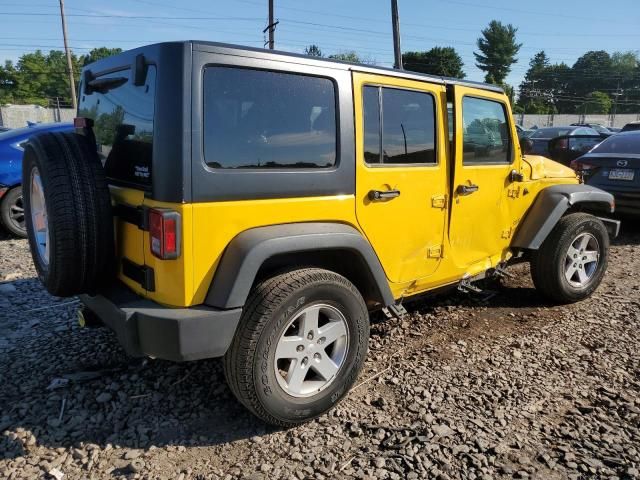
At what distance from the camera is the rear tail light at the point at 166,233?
7.47 feet

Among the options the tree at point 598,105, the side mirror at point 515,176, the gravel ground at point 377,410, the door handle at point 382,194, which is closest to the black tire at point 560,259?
the gravel ground at point 377,410

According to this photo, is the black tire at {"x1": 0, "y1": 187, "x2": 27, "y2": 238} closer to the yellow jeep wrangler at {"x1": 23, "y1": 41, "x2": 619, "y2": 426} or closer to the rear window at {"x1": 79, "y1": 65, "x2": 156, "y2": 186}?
the yellow jeep wrangler at {"x1": 23, "y1": 41, "x2": 619, "y2": 426}

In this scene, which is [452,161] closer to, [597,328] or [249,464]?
[597,328]

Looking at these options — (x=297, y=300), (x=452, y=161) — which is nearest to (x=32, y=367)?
(x=297, y=300)

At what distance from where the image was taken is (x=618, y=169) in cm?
698

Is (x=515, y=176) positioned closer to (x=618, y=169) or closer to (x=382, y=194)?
(x=382, y=194)

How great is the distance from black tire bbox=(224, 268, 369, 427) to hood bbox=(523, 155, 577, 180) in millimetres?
2438

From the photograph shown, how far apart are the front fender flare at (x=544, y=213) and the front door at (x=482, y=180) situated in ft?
0.43

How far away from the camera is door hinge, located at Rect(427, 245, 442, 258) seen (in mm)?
3479

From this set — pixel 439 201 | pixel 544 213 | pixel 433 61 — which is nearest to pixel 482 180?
pixel 439 201

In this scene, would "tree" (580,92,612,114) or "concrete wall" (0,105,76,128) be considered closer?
"concrete wall" (0,105,76,128)

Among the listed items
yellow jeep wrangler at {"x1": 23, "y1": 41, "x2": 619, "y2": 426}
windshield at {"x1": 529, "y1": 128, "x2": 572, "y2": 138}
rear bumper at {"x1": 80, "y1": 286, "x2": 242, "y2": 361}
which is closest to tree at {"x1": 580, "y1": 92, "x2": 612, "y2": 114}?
windshield at {"x1": 529, "y1": 128, "x2": 572, "y2": 138}

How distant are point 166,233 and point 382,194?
133 centimetres

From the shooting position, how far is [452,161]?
3537 mm
